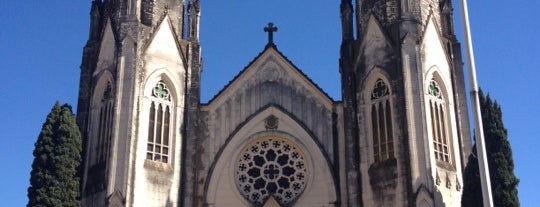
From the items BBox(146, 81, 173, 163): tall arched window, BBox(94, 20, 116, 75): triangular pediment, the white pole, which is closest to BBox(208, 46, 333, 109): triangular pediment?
BBox(146, 81, 173, 163): tall arched window

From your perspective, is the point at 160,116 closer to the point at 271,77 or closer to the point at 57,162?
the point at 57,162

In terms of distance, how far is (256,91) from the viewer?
38219mm

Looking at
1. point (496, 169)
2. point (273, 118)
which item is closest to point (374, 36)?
point (273, 118)

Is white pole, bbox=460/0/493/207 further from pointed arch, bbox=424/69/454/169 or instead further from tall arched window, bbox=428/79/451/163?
tall arched window, bbox=428/79/451/163

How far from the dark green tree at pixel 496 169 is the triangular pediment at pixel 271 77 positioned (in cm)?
943

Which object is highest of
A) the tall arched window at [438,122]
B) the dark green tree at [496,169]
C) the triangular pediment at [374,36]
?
the triangular pediment at [374,36]

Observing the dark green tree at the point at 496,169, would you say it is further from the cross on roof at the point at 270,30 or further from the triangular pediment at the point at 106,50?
the triangular pediment at the point at 106,50

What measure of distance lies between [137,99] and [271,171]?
288 inches

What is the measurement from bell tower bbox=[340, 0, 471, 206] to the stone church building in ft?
0.20

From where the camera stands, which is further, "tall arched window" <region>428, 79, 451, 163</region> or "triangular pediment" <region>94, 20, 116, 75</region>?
"triangular pediment" <region>94, 20, 116, 75</region>

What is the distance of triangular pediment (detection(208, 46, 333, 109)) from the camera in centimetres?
3794

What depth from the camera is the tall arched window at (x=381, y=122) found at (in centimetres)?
3456

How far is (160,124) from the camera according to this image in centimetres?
3641

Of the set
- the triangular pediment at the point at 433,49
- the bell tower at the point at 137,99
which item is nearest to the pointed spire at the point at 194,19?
the bell tower at the point at 137,99
